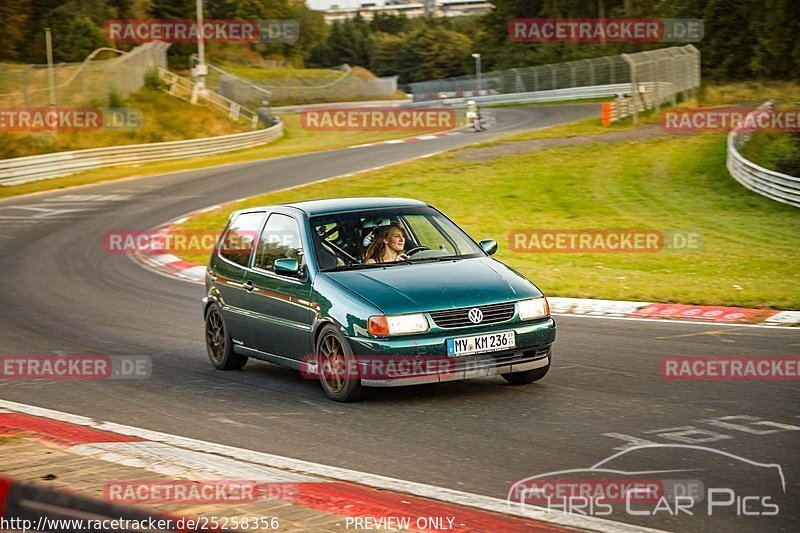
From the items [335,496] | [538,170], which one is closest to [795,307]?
[335,496]

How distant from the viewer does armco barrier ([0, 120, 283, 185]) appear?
117ft

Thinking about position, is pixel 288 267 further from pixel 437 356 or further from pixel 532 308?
pixel 532 308

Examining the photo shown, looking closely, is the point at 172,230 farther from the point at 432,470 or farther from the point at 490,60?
the point at 490,60

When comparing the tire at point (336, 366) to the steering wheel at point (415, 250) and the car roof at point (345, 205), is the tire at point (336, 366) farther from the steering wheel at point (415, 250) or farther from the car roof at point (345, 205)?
the car roof at point (345, 205)

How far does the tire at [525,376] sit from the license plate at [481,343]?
0.55m

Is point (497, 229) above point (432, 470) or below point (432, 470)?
below

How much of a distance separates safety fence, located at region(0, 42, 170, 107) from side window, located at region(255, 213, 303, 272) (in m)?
31.1

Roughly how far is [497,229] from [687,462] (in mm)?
17372

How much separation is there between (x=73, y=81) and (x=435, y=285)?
36.3 metres

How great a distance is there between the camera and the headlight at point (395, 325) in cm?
833

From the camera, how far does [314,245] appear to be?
942 cm
